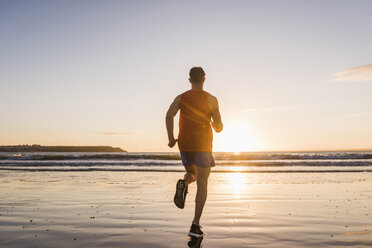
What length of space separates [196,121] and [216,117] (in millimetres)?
313

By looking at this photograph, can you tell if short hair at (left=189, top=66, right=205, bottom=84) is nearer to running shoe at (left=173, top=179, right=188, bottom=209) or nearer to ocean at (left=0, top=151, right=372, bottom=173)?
running shoe at (left=173, top=179, right=188, bottom=209)

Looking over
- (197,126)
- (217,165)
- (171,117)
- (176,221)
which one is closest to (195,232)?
(176,221)

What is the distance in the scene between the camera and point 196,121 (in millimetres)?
4926

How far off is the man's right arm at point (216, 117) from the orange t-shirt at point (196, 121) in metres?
0.08

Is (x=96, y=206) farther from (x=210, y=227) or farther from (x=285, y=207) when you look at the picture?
(x=285, y=207)

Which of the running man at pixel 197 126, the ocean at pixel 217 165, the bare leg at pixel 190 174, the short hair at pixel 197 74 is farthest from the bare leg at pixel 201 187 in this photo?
the ocean at pixel 217 165

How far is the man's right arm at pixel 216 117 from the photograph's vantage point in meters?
4.99

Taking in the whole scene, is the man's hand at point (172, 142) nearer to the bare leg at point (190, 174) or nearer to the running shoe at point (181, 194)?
the bare leg at point (190, 174)

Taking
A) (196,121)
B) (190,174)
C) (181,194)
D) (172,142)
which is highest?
(196,121)

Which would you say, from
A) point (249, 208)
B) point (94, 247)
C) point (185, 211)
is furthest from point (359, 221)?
point (94, 247)

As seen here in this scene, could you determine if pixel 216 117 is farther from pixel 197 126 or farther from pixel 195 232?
pixel 195 232

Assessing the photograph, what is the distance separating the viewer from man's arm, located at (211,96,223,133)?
16.4 ft

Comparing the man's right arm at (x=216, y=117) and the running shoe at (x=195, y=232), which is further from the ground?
the man's right arm at (x=216, y=117)

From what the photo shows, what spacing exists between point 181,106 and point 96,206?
11.8ft
